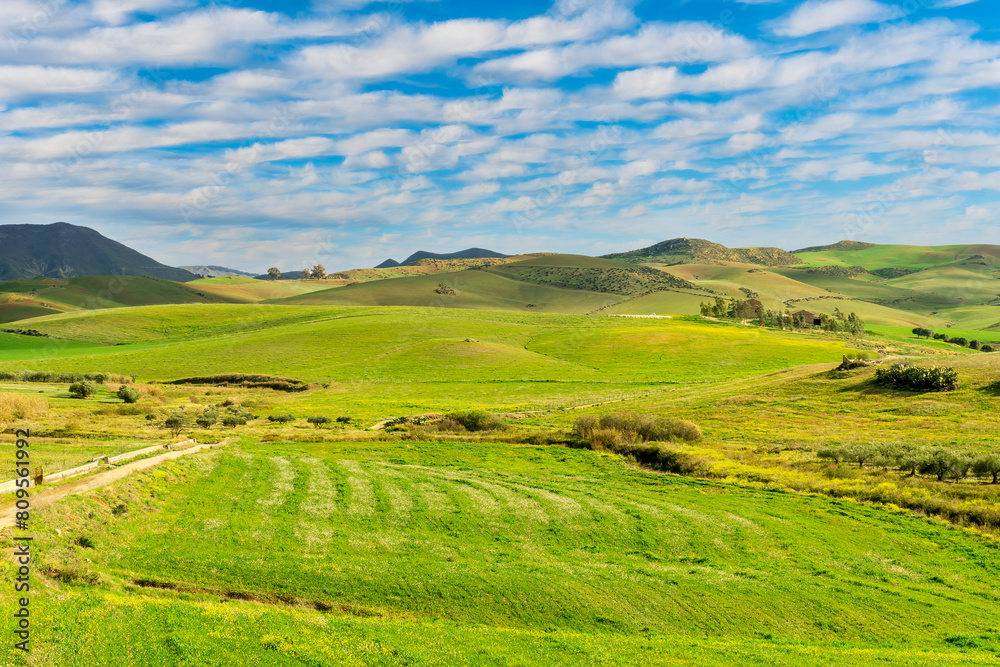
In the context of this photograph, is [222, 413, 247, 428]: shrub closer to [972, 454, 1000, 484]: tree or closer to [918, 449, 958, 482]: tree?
[918, 449, 958, 482]: tree

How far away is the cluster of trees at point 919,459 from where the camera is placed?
3309cm

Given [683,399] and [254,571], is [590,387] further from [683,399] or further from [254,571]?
[254,571]

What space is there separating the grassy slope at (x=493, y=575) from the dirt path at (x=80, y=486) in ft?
2.97

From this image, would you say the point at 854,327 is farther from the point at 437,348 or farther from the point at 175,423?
→ the point at 175,423

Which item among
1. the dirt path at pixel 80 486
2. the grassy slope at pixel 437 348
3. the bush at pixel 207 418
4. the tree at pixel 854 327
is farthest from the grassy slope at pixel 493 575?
the tree at pixel 854 327

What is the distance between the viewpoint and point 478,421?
53.3 m

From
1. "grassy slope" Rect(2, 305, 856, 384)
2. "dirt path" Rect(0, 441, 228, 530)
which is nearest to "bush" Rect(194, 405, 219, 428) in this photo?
"dirt path" Rect(0, 441, 228, 530)

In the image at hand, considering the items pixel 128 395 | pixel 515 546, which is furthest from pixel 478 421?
pixel 128 395

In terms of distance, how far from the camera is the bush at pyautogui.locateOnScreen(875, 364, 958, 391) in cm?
5759

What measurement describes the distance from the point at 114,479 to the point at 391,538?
1166 centimetres

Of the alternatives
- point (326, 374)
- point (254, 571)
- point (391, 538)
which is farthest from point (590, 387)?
point (254, 571)

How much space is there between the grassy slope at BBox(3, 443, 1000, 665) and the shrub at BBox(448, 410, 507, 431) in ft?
68.0

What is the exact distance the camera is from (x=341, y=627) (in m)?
15.7

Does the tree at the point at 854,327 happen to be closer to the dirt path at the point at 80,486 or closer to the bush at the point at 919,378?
the bush at the point at 919,378
